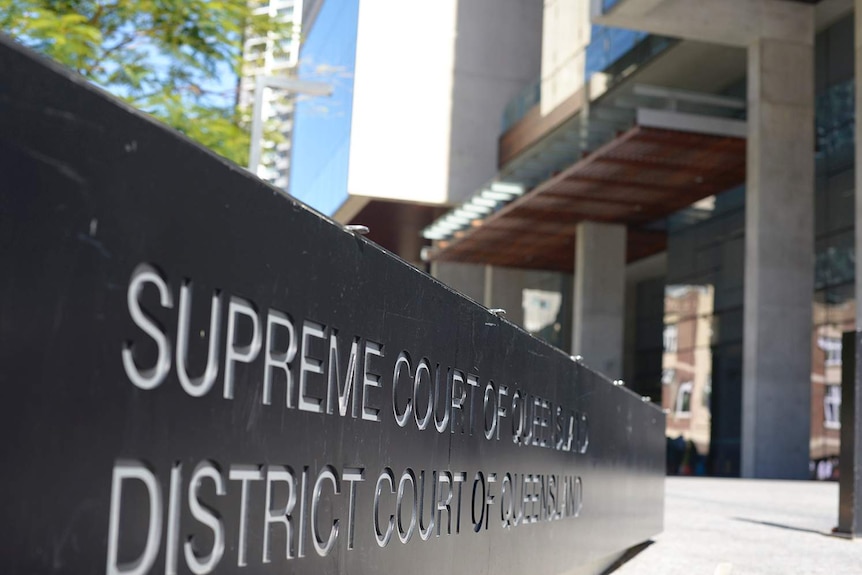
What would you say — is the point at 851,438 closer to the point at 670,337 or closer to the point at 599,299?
the point at 599,299

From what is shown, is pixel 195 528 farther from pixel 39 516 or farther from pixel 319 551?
pixel 319 551

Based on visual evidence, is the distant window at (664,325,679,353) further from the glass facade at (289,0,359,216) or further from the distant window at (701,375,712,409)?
the glass facade at (289,0,359,216)

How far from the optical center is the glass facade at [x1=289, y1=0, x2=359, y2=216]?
134ft

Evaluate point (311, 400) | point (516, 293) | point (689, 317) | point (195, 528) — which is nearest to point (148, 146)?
point (195, 528)

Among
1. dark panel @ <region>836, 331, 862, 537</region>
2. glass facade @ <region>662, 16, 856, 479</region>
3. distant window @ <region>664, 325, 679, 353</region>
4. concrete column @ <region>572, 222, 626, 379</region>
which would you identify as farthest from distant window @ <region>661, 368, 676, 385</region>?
dark panel @ <region>836, 331, 862, 537</region>

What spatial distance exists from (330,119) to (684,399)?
2063 cm

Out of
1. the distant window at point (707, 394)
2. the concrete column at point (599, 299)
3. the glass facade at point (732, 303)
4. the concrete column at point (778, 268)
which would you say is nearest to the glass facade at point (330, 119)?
the concrete column at point (599, 299)

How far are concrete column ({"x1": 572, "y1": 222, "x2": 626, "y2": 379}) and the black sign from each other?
116ft

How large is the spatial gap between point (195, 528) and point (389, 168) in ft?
126

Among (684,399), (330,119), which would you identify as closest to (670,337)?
(684,399)

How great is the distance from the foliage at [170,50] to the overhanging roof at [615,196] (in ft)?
43.2

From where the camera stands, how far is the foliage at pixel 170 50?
50.0 ft

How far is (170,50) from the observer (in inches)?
634

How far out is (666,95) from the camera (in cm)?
2823
